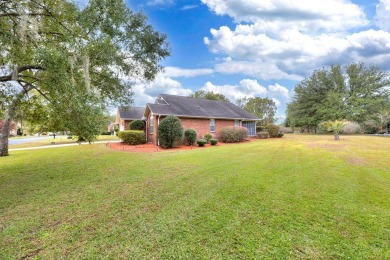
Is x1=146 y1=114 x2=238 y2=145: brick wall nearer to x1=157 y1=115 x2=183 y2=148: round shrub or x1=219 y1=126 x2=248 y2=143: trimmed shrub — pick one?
x1=219 y1=126 x2=248 y2=143: trimmed shrub

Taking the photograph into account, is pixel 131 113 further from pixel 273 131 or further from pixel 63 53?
pixel 63 53

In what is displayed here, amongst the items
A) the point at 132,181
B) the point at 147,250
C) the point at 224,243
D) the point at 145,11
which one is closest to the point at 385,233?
the point at 224,243

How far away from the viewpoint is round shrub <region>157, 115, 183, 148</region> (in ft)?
54.5

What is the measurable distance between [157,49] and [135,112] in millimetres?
23641

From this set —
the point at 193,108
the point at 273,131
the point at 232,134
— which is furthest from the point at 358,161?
the point at 273,131

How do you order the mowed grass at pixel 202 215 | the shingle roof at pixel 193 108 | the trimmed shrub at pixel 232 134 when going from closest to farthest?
the mowed grass at pixel 202 215, the shingle roof at pixel 193 108, the trimmed shrub at pixel 232 134

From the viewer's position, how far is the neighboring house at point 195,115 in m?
19.4

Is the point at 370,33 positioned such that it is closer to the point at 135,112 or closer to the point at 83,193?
the point at 83,193

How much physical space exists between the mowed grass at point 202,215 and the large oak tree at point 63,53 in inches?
104

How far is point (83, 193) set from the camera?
599 centimetres

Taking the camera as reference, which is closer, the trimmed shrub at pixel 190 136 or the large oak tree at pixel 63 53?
the large oak tree at pixel 63 53

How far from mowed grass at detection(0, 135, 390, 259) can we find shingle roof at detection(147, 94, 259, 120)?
12324 millimetres

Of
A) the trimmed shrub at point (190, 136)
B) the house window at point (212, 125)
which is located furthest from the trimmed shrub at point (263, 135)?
the trimmed shrub at point (190, 136)

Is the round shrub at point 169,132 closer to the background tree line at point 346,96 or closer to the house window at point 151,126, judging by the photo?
the house window at point 151,126
